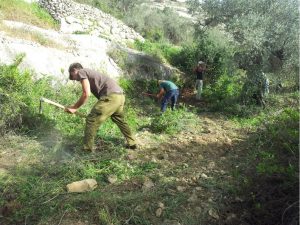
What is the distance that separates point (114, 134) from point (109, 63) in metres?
4.21

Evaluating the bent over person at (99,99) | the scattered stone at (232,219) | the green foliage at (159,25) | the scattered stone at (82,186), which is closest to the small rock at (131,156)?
the bent over person at (99,99)

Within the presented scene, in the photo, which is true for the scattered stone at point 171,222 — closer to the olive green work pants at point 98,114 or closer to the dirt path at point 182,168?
the dirt path at point 182,168

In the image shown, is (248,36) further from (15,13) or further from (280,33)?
(15,13)

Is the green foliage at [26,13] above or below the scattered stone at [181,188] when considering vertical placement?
above

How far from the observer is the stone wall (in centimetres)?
1391

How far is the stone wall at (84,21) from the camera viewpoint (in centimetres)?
1391

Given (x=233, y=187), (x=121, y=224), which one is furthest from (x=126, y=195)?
(x=233, y=187)

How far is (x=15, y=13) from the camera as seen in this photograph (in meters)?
11.8

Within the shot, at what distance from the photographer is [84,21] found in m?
14.7

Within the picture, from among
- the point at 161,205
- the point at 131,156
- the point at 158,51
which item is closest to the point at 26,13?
the point at 158,51

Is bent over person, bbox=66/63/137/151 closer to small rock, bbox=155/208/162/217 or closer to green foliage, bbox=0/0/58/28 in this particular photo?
small rock, bbox=155/208/162/217

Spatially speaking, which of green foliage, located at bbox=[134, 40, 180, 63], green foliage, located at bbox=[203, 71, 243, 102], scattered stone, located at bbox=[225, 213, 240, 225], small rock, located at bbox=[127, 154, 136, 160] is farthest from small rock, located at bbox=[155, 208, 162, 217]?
green foliage, located at bbox=[134, 40, 180, 63]

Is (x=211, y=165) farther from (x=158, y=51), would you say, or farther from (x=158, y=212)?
(x=158, y=51)

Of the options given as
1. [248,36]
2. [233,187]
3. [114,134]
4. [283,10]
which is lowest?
[114,134]
